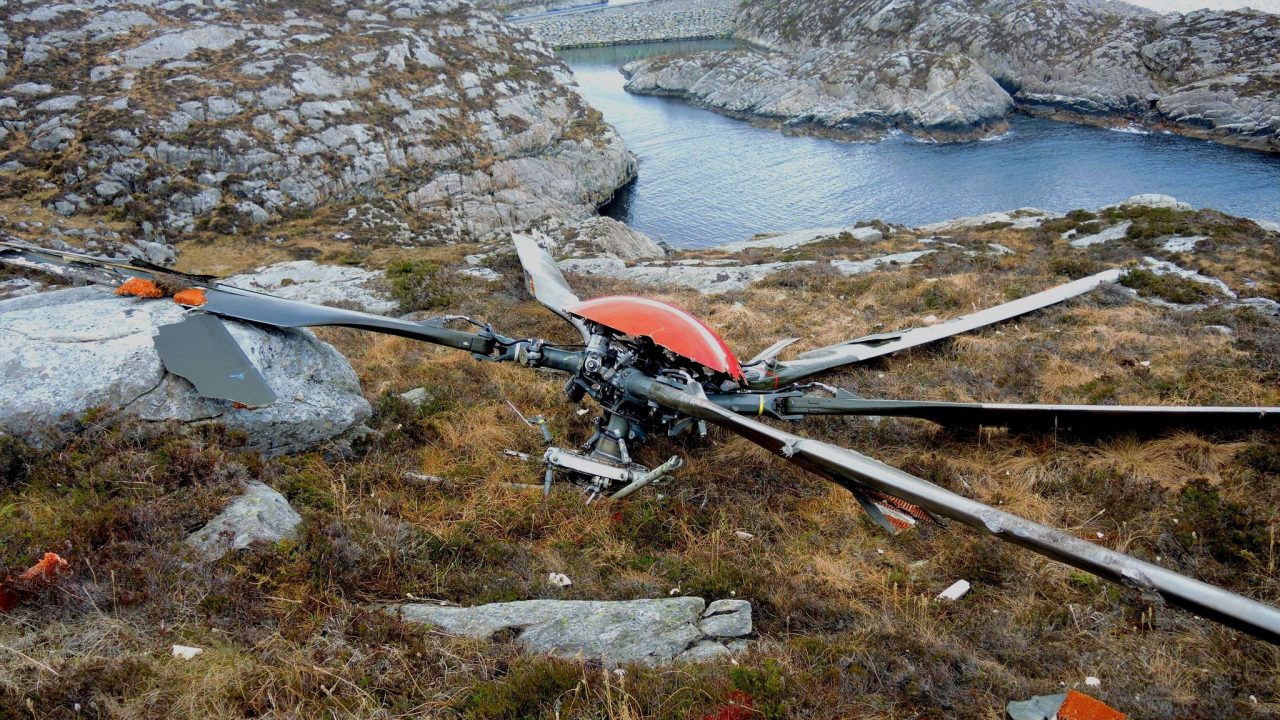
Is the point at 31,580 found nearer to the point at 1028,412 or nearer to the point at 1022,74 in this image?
the point at 1028,412

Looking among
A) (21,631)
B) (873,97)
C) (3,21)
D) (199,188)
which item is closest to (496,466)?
(21,631)

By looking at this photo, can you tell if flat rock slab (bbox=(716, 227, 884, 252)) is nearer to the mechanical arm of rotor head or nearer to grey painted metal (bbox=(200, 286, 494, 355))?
the mechanical arm of rotor head

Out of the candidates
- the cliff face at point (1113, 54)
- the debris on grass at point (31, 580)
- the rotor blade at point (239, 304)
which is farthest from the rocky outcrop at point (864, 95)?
the debris on grass at point (31, 580)

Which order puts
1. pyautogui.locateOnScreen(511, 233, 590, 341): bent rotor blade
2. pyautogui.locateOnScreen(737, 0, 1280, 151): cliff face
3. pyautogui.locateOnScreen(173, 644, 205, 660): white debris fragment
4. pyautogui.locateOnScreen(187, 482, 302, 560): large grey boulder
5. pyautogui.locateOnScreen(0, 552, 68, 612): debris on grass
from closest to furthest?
pyautogui.locateOnScreen(173, 644, 205, 660): white debris fragment → pyautogui.locateOnScreen(0, 552, 68, 612): debris on grass → pyautogui.locateOnScreen(187, 482, 302, 560): large grey boulder → pyautogui.locateOnScreen(511, 233, 590, 341): bent rotor blade → pyautogui.locateOnScreen(737, 0, 1280, 151): cliff face

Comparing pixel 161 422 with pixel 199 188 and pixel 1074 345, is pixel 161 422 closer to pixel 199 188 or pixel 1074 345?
pixel 1074 345

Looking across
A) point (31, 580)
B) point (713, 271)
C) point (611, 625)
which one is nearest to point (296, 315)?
point (31, 580)

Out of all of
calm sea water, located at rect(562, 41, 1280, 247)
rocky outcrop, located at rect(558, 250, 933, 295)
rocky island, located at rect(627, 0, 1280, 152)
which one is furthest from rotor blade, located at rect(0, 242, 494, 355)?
rocky island, located at rect(627, 0, 1280, 152)
